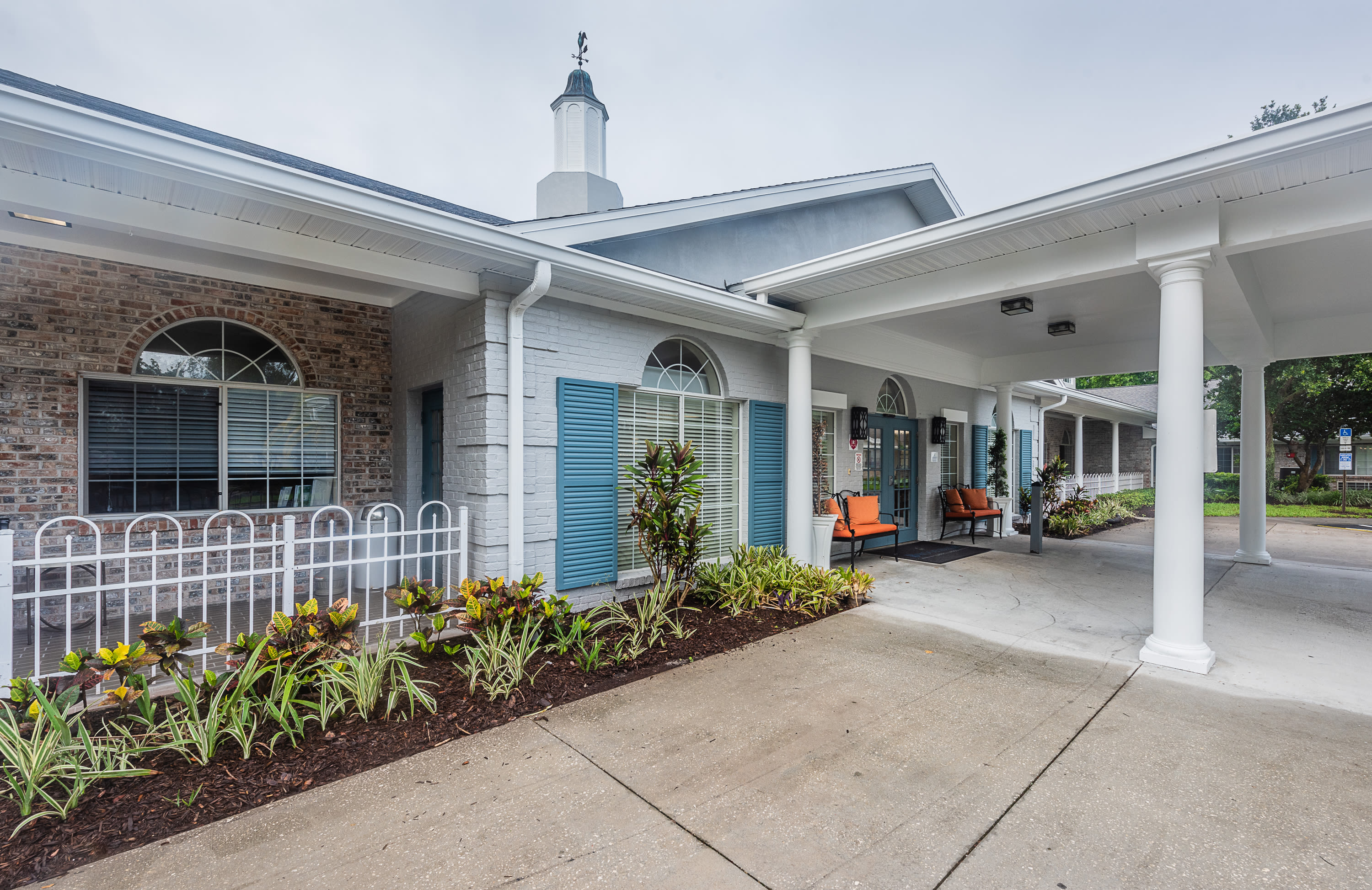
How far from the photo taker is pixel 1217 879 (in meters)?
2.02

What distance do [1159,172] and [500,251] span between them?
4021mm

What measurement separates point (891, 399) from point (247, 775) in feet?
27.1

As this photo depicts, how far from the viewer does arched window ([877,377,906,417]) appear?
8.66 meters

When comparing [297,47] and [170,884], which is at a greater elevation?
[297,47]

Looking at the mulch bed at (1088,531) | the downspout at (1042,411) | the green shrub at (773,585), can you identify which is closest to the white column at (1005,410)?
the mulch bed at (1088,531)

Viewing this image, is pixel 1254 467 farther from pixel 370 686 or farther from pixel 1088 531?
pixel 370 686

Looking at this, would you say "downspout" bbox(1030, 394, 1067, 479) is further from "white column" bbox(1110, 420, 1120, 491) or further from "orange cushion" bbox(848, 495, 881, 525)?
"orange cushion" bbox(848, 495, 881, 525)

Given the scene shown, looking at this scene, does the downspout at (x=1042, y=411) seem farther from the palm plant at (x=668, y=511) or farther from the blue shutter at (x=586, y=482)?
the blue shutter at (x=586, y=482)

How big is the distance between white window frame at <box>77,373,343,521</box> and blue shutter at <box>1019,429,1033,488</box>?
1184 centimetres

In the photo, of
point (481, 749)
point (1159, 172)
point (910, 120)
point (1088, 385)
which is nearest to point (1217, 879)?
point (481, 749)

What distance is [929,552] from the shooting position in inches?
330

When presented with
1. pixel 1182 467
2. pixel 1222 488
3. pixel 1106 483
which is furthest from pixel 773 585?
pixel 1222 488

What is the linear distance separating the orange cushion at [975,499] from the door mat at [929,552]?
2.98 feet

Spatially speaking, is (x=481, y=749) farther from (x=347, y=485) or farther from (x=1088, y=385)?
(x=1088, y=385)
